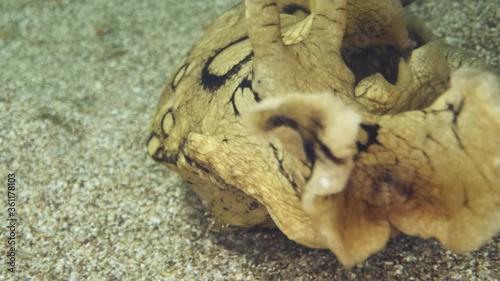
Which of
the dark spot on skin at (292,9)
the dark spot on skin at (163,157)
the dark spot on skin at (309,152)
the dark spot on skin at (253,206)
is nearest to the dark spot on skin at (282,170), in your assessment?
the dark spot on skin at (309,152)

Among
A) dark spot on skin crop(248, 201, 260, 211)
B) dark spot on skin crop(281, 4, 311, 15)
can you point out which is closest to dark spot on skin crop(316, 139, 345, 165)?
dark spot on skin crop(248, 201, 260, 211)

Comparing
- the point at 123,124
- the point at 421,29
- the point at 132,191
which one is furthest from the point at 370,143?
the point at 123,124

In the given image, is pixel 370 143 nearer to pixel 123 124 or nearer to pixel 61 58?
pixel 123 124

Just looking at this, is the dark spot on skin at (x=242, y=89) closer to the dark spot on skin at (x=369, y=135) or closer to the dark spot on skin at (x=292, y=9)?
the dark spot on skin at (x=369, y=135)

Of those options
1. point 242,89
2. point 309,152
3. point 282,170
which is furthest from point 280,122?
point 242,89

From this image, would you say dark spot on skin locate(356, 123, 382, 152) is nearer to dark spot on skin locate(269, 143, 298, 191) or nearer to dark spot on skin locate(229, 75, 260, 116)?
A: dark spot on skin locate(269, 143, 298, 191)

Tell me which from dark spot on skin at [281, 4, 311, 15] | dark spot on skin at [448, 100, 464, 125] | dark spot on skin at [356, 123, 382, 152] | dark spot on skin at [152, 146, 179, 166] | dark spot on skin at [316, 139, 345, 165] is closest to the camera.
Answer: dark spot on skin at [316, 139, 345, 165]

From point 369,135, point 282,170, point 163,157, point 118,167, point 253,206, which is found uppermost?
point 369,135

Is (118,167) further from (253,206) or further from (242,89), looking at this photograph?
(242,89)
